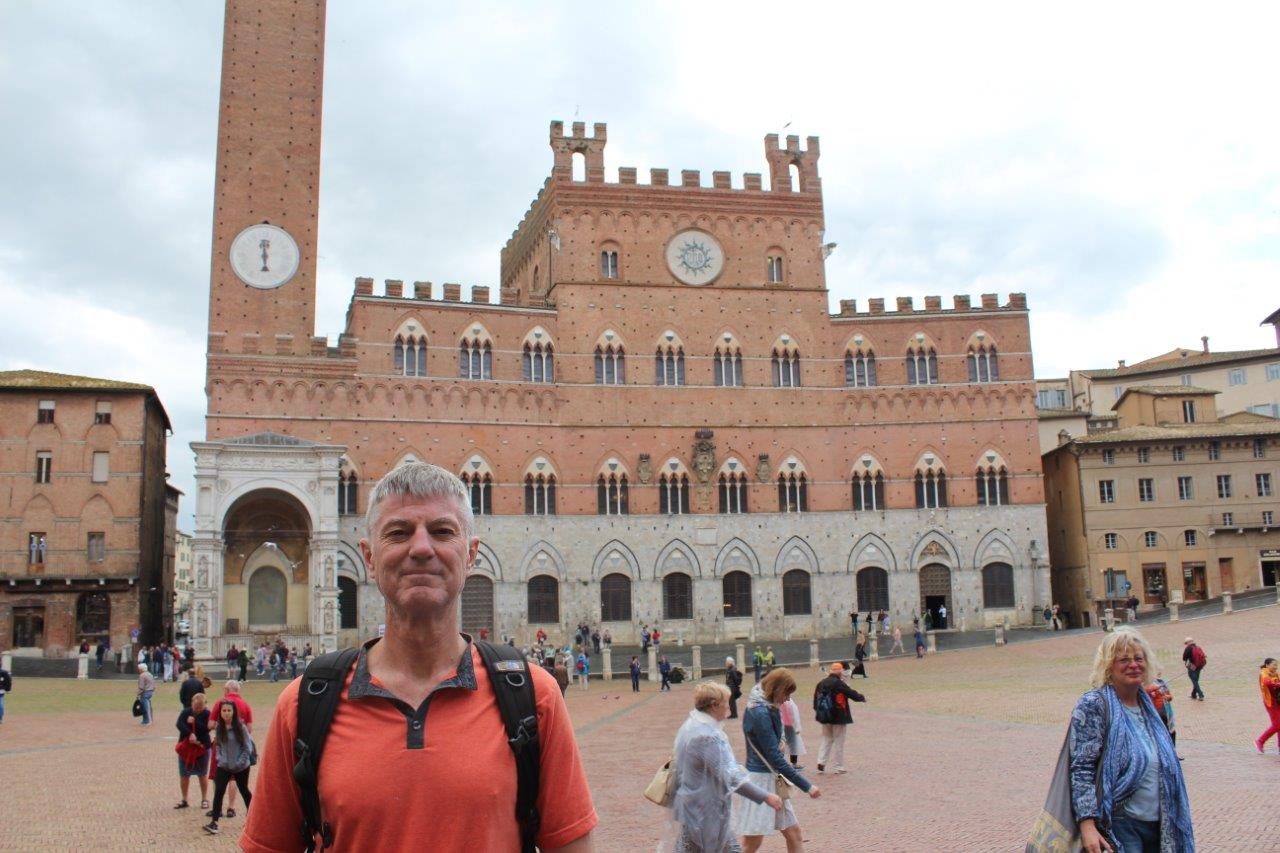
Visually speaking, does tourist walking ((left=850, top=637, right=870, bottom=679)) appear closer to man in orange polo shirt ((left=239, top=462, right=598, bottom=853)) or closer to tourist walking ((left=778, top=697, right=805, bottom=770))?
tourist walking ((left=778, top=697, right=805, bottom=770))

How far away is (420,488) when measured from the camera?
2.93 metres

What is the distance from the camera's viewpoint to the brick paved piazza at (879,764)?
10523mm

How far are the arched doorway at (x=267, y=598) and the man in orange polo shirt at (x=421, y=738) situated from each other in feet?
121

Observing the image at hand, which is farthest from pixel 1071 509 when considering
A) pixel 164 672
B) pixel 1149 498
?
pixel 164 672

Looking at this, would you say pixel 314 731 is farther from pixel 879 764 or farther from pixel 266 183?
pixel 266 183

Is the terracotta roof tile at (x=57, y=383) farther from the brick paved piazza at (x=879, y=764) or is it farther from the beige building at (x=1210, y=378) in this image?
the beige building at (x=1210, y=378)

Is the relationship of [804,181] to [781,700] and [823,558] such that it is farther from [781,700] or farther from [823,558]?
[781,700]

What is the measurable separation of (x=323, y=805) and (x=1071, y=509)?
47.8m

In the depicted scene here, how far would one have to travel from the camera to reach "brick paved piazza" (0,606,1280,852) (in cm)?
1052

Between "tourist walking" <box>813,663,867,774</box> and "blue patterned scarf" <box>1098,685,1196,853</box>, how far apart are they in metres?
7.52

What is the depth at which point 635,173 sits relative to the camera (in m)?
45.6

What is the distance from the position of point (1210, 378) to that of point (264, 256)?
46291mm

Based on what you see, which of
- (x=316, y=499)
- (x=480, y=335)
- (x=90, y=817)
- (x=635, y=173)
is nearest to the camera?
(x=90, y=817)

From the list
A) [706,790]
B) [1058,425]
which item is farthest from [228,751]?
[1058,425]
